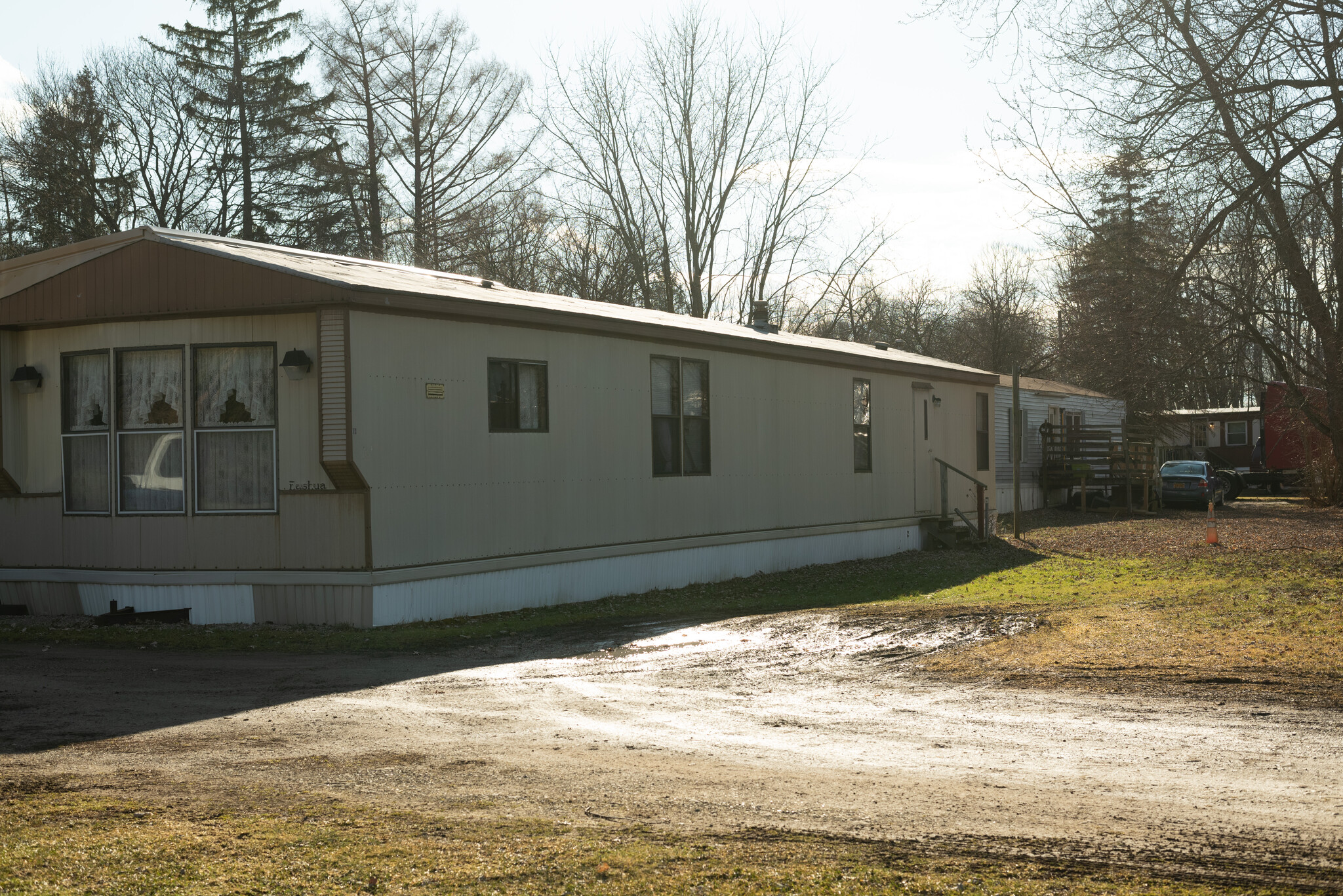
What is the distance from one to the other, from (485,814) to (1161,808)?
8.82 feet

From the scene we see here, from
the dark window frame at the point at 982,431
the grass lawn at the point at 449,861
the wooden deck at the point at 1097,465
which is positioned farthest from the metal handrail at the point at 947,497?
the grass lawn at the point at 449,861

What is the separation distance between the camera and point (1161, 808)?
4742 mm

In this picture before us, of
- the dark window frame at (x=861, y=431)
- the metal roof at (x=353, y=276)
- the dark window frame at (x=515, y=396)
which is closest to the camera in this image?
the metal roof at (x=353, y=276)

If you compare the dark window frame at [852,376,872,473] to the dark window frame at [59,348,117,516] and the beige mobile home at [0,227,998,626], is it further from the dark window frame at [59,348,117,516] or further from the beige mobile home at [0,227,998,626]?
the dark window frame at [59,348,117,516]

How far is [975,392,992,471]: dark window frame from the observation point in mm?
22469

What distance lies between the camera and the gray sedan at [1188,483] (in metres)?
28.7

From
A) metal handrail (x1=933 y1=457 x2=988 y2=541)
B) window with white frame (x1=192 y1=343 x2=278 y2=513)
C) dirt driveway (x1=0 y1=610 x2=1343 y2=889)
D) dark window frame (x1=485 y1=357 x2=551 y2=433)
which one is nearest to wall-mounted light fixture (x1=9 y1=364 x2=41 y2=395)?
window with white frame (x1=192 y1=343 x2=278 y2=513)

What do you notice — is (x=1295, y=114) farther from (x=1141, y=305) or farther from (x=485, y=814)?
(x=485, y=814)

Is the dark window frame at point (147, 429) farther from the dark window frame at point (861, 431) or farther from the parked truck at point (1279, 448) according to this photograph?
the parked truck at point (1279, 448)

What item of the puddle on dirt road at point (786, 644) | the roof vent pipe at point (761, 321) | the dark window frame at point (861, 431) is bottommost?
the puddle on dirt road at point (786, 644)

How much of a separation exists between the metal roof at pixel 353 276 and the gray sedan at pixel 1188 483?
16975 mm

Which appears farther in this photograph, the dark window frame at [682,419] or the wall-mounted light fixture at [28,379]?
the dark window frame at [682,419]

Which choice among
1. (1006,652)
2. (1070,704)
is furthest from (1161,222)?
(1070,704)

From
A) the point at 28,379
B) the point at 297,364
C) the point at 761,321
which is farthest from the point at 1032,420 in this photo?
the point at 28,379
